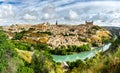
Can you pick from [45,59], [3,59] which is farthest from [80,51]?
[3,59]

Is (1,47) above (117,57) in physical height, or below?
below

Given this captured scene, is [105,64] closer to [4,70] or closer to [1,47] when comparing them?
[4,70]

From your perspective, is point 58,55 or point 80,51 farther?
point 80,51

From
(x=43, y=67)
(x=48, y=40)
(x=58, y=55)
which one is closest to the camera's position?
(x=43, y=67)

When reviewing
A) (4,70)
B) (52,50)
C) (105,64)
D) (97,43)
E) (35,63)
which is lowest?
(97,43)

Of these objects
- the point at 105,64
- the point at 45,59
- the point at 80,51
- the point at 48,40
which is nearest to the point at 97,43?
the point at 48,40

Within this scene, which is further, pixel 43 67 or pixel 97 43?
pixel 97 43

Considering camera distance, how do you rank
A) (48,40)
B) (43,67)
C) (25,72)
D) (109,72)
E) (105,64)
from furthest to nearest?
(48,40), (43,67), (25,72), (105,64), (109,72)

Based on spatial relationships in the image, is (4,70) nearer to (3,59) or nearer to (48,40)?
(3,59)

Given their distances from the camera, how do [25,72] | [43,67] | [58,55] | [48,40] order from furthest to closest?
[48,40]
[58,55]
[43,67]
[25,72]

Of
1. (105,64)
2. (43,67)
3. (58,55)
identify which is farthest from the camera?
(58,55)
